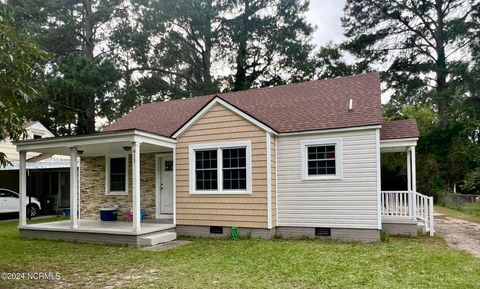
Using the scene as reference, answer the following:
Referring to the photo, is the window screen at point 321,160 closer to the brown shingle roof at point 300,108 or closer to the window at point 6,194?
the brown shingle roof at point 300,108

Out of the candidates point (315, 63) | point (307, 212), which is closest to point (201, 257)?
point (307, 212)

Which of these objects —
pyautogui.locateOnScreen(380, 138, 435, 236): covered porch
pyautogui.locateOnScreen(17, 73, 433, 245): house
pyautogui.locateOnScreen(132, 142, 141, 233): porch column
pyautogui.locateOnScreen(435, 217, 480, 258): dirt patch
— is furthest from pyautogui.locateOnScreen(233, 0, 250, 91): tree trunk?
pyautogui.locateOnScreen(132, 142, 141, 233): porch column

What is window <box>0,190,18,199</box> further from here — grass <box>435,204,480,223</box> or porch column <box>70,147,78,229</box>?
grass <box>435,204,480,223</box>

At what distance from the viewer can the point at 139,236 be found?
9094 millimetres

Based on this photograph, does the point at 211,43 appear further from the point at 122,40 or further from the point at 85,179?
the point at 85,179

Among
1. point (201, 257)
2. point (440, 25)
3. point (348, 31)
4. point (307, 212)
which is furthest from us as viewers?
point (348, 31)

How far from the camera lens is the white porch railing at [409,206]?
10.2 meters

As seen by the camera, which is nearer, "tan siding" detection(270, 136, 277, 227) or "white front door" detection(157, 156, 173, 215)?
"tan siding" detection(270, 136, 277, 227)

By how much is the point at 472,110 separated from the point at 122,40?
22.6 meters

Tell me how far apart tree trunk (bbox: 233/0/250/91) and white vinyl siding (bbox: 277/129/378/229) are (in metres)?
15.4

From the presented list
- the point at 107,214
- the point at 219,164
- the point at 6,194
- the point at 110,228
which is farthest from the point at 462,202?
the point at 6,194

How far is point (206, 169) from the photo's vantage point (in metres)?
10.4

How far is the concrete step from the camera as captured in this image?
9.05m

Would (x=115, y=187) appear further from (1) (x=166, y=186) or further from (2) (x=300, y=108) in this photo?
(2) (x=300, y=108)
